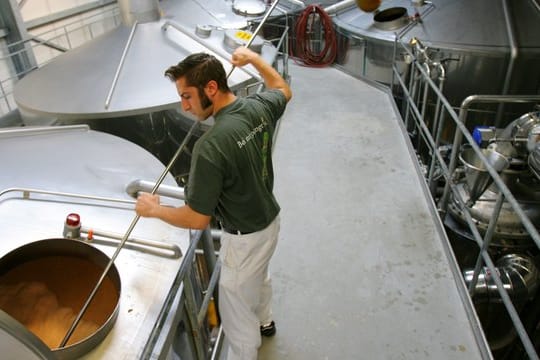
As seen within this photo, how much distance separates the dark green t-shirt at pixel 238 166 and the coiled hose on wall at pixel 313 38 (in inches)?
141

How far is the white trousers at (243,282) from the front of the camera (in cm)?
139

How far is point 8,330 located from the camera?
2.39ft

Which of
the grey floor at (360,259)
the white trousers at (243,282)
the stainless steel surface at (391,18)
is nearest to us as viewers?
the white trousers at (243,282)

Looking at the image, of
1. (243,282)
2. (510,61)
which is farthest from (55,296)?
(510,61)

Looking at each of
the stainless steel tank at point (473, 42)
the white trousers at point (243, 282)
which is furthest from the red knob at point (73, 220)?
the stainless steel tank at point (473, 42)

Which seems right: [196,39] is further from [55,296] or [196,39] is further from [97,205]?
[55,296]

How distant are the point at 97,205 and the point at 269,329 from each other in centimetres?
85

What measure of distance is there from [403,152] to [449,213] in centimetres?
55

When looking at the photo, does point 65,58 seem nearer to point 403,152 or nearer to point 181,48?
point 181,48

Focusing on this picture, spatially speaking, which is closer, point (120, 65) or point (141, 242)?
point (141, 242)

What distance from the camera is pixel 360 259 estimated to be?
82.3 inches

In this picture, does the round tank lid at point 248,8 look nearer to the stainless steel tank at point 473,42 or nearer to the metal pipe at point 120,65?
the stainless steel tank at point 473,42

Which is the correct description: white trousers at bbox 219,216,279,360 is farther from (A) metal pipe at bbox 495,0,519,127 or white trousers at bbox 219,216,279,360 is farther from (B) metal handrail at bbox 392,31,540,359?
(A) metal pipe at bbox 495,0,519,127

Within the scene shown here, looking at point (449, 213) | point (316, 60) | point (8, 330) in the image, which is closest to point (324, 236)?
point (449, 213)
